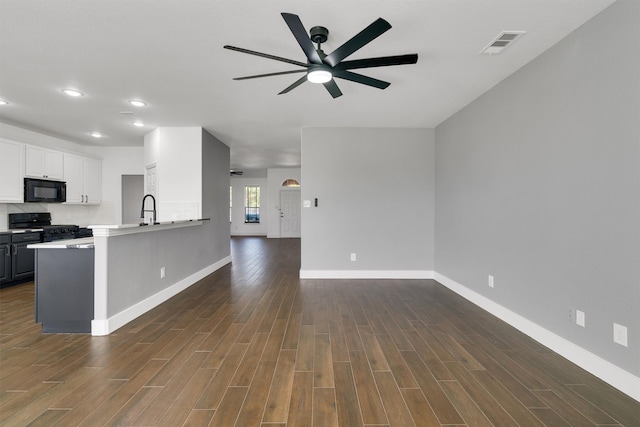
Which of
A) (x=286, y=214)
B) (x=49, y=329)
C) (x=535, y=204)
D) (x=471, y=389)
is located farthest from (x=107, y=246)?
(x=286, y=214)

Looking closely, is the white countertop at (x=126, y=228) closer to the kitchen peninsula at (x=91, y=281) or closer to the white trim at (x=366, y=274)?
→ the kitchen peninsula at (x=91, y=281)

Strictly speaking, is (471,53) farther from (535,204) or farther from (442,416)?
(442,416)

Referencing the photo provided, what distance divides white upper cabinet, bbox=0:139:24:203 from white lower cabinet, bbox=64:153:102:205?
0.80 metres

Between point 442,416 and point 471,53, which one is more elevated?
point 471,53

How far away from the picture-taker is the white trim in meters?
4.91

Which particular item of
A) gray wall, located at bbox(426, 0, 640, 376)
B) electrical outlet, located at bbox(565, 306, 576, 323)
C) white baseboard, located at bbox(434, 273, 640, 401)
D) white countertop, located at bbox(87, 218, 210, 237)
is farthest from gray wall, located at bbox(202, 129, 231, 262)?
electrical outlet, located at bbox(565, 306, 576, 323)

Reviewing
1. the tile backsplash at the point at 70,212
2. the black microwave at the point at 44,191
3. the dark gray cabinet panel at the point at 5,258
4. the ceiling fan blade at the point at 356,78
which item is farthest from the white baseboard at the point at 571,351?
the tile backsplash at the point at 70,212

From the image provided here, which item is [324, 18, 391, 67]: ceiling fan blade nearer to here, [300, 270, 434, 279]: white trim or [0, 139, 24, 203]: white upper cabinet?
[300, 270, 434, 279]: white trim

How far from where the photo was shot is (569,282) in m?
2.32

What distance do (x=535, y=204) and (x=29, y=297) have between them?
612 cm

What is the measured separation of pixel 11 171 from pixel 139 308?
357cm

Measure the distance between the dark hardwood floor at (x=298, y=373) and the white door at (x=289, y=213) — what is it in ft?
26.8

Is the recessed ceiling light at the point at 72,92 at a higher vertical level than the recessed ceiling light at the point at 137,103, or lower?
lower

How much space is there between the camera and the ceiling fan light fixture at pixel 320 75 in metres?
2.26
